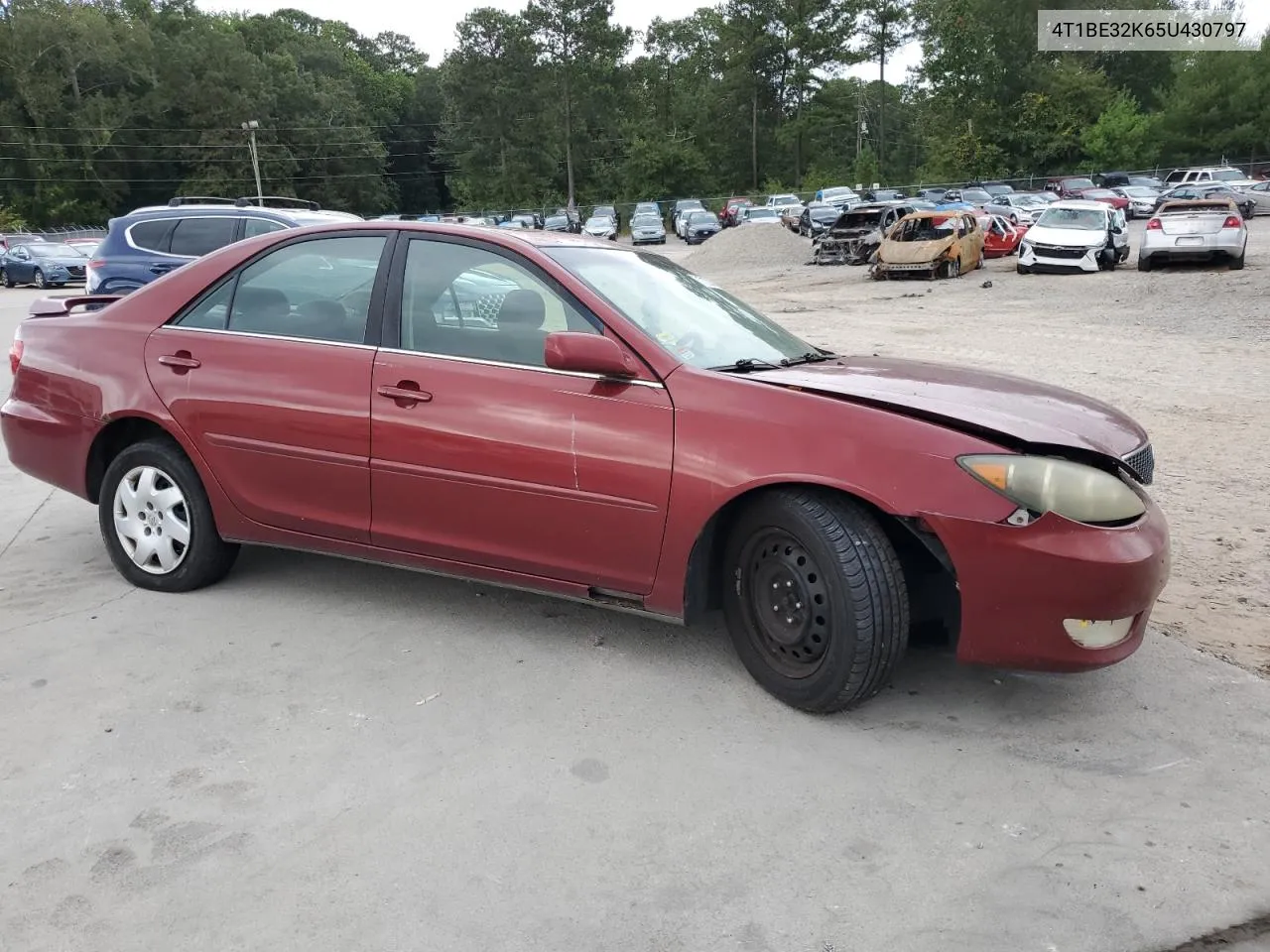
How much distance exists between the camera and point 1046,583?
308 cm

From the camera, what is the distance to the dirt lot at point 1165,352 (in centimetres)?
465

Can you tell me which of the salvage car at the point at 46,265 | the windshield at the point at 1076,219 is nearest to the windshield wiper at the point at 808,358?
the windshield at the point at 1076,219

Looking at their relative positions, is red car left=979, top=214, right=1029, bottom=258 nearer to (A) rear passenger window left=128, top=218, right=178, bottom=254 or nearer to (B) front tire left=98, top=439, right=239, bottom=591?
(A) rear passenger window left=128, top=218, right=178, bottom=254

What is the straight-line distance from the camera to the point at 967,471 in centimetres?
313

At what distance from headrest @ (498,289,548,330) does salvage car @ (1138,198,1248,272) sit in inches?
770

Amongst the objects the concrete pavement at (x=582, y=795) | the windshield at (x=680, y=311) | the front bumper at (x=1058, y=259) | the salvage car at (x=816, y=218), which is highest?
the salvage car at (x=816, y=218)

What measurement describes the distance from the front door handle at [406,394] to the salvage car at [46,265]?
3068cm

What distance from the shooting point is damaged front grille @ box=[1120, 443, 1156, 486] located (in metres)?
3.46

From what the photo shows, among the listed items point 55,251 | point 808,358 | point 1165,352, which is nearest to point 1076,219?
point 1165,352

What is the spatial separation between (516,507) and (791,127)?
267ft

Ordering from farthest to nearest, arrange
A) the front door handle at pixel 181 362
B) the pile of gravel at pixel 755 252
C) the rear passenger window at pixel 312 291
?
the pile of gravel at pixel 755 252 → the front door handle at pixel 181 362 → the rear passenger window at pixel 312 291

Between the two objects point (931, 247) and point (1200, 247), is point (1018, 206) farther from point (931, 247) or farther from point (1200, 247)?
point (1200, 247)

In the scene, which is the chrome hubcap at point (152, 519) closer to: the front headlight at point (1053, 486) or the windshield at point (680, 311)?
the windshield at point (680, 311)

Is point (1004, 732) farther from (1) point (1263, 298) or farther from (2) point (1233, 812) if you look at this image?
(1) point (1263, 298)
